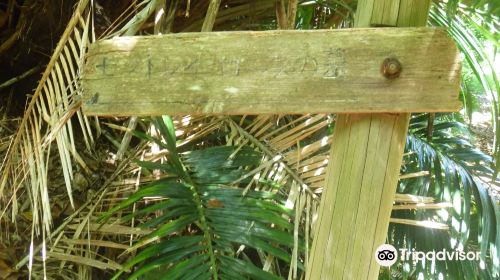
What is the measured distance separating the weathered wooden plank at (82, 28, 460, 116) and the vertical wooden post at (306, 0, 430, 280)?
0.06 metres

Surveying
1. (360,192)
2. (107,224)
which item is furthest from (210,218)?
(360,192)

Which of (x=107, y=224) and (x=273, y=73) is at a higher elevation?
(x=273, y=73)

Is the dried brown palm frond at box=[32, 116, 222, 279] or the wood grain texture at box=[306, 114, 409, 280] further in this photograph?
the dried brown palm frond at box=[32, 116, 222, 279]

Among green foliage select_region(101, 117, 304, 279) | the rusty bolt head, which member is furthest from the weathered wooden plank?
green foliage select_region(101, 117, 304, 279)

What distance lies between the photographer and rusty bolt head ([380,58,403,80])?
0.78m

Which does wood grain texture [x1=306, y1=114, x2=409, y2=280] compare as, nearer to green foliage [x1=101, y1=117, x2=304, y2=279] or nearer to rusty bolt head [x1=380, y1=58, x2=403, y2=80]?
rusty bolt head [x1=380, y1=58, x2=403, y2=80]

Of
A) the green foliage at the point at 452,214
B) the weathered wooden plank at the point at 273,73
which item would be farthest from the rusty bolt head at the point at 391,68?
the green foliage at the point at 452,214

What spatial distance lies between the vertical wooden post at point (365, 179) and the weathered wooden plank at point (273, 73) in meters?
0.06

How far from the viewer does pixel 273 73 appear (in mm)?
810

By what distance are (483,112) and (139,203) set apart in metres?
2.52

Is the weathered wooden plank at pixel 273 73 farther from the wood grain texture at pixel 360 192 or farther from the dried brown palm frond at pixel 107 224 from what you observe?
the dried brown palm frond at pixel 107 224

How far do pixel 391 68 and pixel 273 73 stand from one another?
7.1 inches

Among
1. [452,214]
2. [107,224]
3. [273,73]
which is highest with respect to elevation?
[452,214]

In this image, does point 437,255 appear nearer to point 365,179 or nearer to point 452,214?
point 452,214
